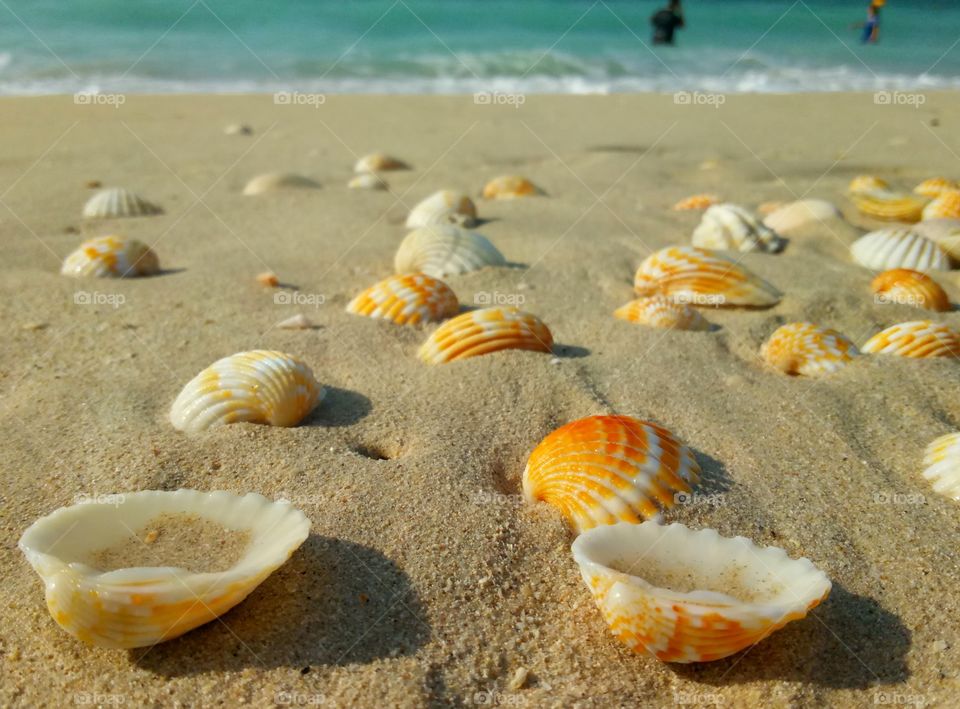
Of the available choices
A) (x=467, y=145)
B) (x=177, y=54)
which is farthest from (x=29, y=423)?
(x=177, y=54)

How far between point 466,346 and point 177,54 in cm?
1120

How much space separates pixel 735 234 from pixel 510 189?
5.29 feet

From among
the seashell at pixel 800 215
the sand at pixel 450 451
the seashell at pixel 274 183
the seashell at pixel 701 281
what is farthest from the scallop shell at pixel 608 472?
the seashell at pixel 274 183

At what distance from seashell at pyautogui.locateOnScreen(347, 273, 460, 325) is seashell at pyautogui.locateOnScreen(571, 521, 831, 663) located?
1564 millimetres

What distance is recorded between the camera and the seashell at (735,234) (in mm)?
4137

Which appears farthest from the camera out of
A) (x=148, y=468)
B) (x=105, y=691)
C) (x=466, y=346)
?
(x=466, y=346)

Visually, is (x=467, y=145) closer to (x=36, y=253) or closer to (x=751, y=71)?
(x=36, y=253)

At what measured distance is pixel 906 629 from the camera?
174 centimetres

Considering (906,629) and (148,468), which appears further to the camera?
(148,468)

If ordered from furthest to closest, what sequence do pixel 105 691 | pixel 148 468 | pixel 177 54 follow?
pixel 177 54, pixel 148 468, pixel 105 691

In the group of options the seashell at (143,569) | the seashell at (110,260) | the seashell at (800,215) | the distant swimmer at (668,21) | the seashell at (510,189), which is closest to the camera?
the seashell at (143,569)

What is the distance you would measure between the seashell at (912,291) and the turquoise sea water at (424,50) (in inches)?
309

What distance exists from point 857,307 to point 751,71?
10.2 m

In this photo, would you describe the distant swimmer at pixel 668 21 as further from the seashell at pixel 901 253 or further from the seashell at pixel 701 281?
Result: the seashell at pixel 701 281
